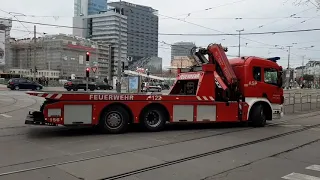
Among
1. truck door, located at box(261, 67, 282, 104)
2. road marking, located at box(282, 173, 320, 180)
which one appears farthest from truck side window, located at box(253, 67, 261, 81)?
road marking, located at box(282, 173, 320, 180)

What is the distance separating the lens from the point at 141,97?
39.7 feet

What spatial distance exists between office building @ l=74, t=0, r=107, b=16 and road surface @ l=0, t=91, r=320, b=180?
21641 mm

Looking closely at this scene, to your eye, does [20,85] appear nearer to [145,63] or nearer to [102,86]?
[102,86]

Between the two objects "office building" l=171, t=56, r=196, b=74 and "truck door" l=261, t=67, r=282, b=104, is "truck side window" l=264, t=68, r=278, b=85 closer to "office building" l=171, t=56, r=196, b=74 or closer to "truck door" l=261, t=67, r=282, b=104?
"truck door" l=261, t=67, r=282, b=104

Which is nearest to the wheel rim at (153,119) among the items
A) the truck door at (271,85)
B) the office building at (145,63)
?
the truck door at (271,85)

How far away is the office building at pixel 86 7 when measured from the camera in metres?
32.9

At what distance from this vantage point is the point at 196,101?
13.2 meters

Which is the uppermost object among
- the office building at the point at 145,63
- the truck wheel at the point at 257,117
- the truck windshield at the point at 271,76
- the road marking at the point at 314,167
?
the office building at the point at 145,63

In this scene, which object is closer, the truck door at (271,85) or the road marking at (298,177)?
the road marking at (298,177)

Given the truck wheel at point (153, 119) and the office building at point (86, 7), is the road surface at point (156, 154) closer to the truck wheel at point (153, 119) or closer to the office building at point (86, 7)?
the truck wheel at point (153, 119)

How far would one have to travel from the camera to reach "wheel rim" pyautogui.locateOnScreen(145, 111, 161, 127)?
12430 mm

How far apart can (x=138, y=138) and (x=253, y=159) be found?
3.76 meters

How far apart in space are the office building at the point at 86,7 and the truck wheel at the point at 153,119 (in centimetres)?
2241

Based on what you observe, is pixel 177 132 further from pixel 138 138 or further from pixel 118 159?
pixel 118 159
